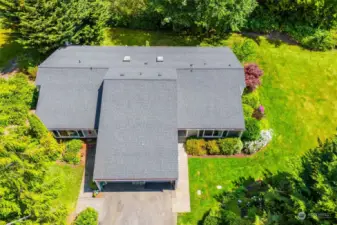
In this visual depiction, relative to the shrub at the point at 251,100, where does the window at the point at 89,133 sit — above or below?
below

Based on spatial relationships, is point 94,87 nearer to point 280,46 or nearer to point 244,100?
point 244,100

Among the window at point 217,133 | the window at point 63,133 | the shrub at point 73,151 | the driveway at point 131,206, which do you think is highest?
the window at point 217,133

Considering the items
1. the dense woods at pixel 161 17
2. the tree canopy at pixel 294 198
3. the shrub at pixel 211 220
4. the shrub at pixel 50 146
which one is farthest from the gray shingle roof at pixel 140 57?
the shrub at pixel 211 220

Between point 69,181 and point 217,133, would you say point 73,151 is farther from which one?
point 217,133

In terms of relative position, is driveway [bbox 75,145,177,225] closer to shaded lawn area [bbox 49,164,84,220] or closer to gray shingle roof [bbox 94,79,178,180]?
shaded lawn area [bbox 49,164,84,220]

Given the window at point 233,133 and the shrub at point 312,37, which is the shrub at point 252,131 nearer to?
the window at point 233,133

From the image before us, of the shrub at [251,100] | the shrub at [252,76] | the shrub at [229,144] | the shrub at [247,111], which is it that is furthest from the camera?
the shrub at [252,76]
